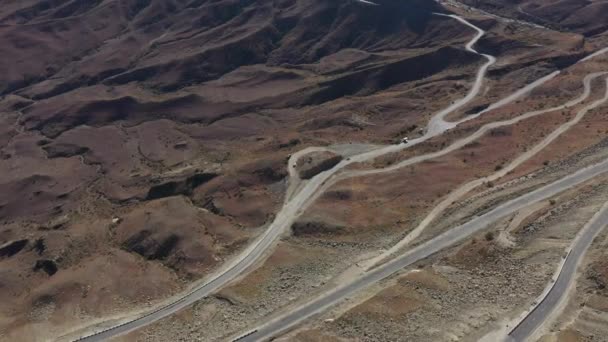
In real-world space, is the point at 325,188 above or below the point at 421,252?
below

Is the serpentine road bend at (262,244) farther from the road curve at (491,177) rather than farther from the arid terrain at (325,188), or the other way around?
the road curve at (491,177)

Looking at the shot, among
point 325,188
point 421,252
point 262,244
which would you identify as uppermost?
point 421,252

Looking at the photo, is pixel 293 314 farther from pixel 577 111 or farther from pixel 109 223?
pixel 577 111

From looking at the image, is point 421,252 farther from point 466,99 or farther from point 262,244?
point 466,99

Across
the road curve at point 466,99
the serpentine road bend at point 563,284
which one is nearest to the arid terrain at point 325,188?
the serpentine road bend at point 563,284

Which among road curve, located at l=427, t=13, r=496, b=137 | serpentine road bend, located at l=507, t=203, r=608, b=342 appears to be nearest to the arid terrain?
serpentine road bend, located at l=507, t=203, r=608, b=342

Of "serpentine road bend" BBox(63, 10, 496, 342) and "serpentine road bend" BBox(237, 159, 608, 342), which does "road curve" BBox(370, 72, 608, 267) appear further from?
"serpentine road bend" BBox(63, 10, 496, 342)

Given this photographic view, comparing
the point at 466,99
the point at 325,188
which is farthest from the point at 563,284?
the point at 466,99

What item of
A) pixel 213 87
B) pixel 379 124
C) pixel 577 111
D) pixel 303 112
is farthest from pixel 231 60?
pixel 577 111
